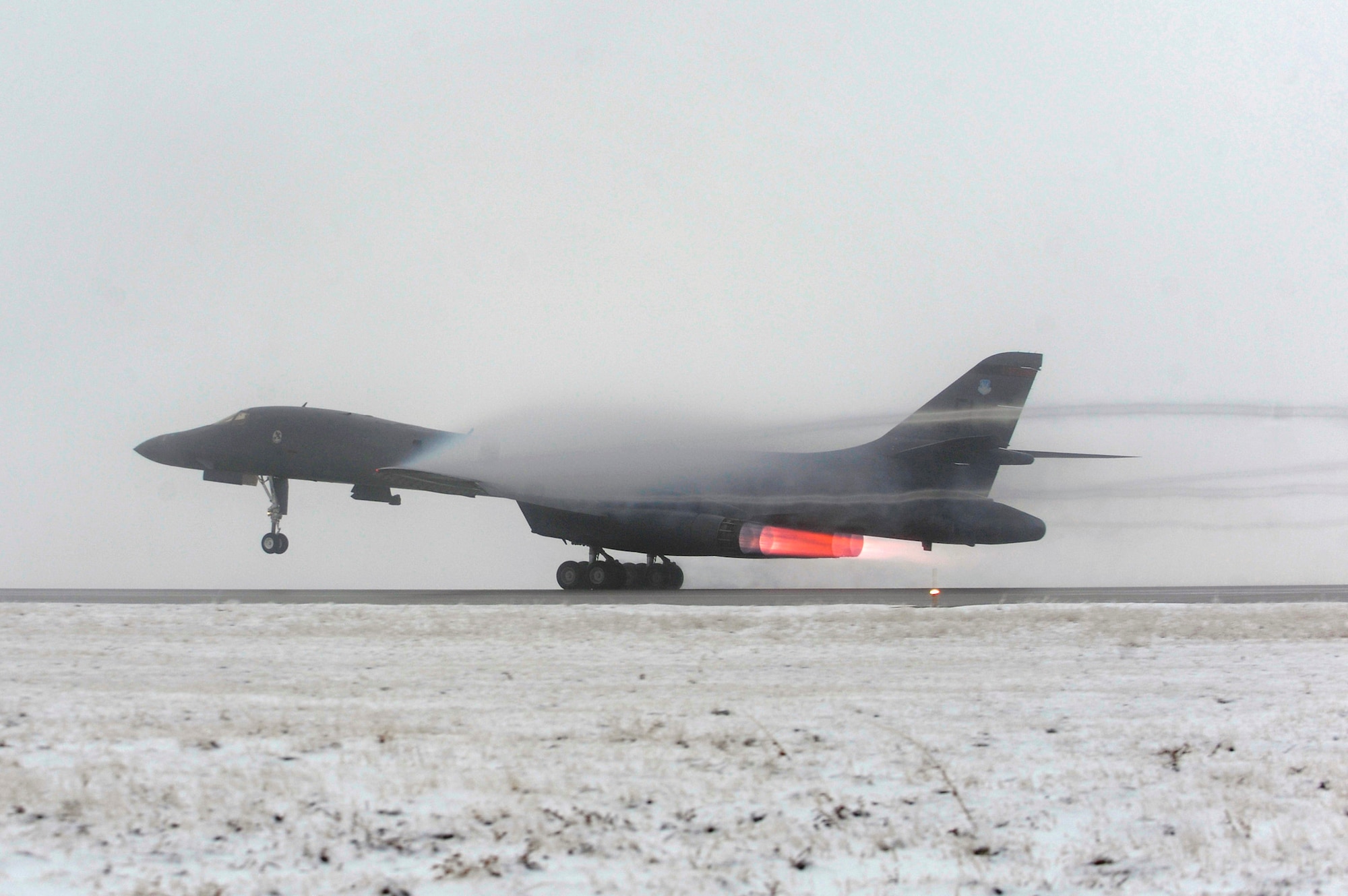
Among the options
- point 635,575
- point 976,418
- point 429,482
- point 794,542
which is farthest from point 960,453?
point 429,482

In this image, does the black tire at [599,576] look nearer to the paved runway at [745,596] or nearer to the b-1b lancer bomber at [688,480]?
the b-1b lancer bomber at [688,480]

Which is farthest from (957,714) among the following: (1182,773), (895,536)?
(895,536)

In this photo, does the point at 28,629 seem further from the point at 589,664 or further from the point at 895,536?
the point at 895,536

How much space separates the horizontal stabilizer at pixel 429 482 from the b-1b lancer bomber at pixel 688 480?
0.04 metres

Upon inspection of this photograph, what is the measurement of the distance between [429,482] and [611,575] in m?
5.62

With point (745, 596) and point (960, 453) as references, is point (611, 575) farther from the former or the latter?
point (960, 453)

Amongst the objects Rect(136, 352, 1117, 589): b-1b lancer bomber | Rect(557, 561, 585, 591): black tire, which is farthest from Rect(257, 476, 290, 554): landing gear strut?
Rect(557, 561, 585, 591): black tire

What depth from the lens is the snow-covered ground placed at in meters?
6.75

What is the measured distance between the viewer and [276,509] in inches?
1294

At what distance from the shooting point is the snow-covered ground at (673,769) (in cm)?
675

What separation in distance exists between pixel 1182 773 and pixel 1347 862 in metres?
1.87

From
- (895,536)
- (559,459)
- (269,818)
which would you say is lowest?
(269,818)

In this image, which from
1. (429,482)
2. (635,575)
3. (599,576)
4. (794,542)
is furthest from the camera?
(635,575)

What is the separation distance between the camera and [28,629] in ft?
59.2
